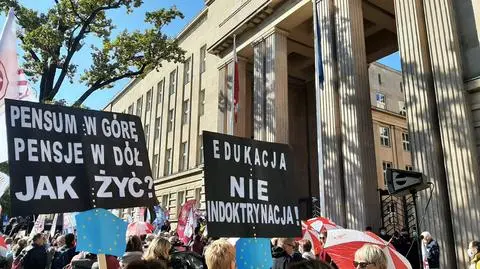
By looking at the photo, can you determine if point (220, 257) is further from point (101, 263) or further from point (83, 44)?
point (83, 44)

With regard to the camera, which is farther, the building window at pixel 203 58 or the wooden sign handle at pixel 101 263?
the building window at pixel 203 58

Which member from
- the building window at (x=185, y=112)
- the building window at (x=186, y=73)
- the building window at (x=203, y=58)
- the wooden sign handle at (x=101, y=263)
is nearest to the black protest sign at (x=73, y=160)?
the wooden sign handle at (x=101, y=263)

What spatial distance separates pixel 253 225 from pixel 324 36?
47.9 feet

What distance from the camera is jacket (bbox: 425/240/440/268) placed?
1072 cm

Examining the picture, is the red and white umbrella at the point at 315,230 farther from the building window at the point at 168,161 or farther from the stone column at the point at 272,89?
the building window at the point at 168,161

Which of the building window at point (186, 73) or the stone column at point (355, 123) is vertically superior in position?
the building window at point (186, 73)

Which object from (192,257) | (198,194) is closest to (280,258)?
(192,257)

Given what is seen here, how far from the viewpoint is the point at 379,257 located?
3.76 m

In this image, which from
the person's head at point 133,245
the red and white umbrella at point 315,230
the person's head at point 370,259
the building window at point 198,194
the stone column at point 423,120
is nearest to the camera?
the person's head at point 370,259

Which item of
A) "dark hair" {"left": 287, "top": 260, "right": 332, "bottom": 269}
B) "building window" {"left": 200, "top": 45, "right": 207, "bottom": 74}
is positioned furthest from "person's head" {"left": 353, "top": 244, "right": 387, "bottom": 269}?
"building window" {"left": 200, "top": 45, "right": 207, "bottom": 74}

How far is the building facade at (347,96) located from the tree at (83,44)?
5.31 metres

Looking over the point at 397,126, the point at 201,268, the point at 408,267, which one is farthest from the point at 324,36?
the point at 397,126

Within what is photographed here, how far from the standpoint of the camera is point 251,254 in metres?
4.47

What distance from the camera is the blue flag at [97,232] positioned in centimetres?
381
